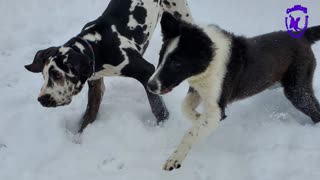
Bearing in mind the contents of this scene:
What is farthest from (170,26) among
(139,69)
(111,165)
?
(111,165)

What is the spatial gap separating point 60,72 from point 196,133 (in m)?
1.35

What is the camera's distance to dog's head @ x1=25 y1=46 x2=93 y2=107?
14.8ft

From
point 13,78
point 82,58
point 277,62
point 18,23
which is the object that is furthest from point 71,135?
point 18,23

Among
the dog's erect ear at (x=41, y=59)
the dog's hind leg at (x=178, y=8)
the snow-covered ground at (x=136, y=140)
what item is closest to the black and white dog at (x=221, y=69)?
the snow-covered ground at (x=136, y=140)

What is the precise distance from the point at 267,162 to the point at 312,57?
46.8 inches

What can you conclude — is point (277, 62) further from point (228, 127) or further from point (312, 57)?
point (228, 127)

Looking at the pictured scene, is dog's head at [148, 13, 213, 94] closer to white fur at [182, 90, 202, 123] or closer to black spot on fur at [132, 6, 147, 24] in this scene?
white fur at [182, 90, 202, 123]

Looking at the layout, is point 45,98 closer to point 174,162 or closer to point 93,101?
point 93,101

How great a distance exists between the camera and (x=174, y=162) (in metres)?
4.16

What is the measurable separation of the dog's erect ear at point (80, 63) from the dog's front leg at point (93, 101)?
79cm

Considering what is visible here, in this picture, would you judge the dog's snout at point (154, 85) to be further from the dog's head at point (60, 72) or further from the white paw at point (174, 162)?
the dog's head at point (60, 72)

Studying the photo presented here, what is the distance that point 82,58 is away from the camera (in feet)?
15.0

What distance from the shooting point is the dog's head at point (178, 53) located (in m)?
3.97

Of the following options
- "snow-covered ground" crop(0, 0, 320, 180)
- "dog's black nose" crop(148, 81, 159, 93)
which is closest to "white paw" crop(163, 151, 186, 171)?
"snow-covered ground" crop(0, 0, 320, 180)
